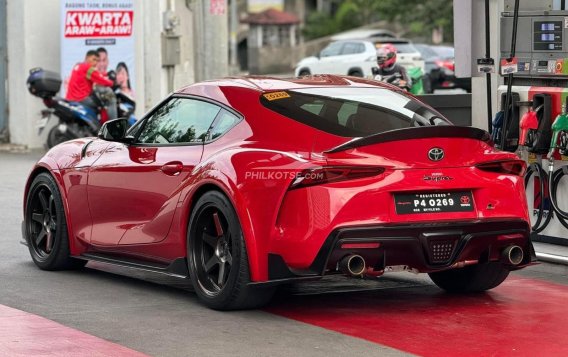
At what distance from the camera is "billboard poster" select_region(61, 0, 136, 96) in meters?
23.0

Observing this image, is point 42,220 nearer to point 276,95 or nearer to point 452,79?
point 276,95

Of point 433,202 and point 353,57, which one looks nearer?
point 433,202

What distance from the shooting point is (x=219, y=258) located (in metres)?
8.72

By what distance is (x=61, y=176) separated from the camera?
10.5 meters

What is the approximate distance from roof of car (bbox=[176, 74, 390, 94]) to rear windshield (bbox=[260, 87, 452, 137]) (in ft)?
0.36

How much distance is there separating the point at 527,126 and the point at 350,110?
293 cm

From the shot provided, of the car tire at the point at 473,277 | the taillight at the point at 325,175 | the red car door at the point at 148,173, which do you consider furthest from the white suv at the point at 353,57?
the taillight at the point at 325,175

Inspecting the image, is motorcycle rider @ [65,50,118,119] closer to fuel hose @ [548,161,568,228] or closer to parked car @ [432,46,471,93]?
fuel hose @ [548,161,568,228]

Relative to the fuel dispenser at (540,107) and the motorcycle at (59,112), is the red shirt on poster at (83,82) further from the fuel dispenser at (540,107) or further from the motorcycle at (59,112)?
the fuel dispenser at (540,107)

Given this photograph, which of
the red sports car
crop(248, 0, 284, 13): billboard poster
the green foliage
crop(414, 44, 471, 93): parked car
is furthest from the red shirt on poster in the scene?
crop(248, 0, 284, 13): billboard poster

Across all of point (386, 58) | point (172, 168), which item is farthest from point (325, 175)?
point (386, 58)

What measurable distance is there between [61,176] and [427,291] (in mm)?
2967

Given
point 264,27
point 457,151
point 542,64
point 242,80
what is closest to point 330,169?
point 457,151

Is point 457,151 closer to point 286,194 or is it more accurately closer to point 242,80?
point 286,194
